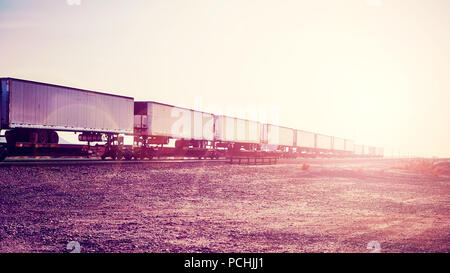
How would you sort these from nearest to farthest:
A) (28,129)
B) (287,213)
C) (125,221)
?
(125,221), (287,213), (28,129)

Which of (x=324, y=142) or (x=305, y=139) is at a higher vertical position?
(x=305, y=139)

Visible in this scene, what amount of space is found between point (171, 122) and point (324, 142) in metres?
57.7

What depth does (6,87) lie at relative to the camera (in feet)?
73.7

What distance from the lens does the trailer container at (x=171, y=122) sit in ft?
114

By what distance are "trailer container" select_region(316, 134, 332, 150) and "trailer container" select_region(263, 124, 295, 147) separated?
1812cm

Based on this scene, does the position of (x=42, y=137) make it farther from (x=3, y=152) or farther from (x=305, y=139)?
(x=305, y=139)

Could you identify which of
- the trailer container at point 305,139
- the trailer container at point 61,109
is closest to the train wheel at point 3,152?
the trailer container at point 61,109

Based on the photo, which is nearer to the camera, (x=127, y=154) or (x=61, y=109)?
(x=61, y=109)

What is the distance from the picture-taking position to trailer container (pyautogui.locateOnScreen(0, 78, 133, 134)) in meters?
22.7

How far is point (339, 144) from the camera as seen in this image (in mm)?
98812

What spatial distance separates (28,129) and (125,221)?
16.5 m

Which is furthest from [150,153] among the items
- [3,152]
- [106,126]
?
[3,152]

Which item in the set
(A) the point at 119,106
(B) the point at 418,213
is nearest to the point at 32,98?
(A) the point at 119,106
